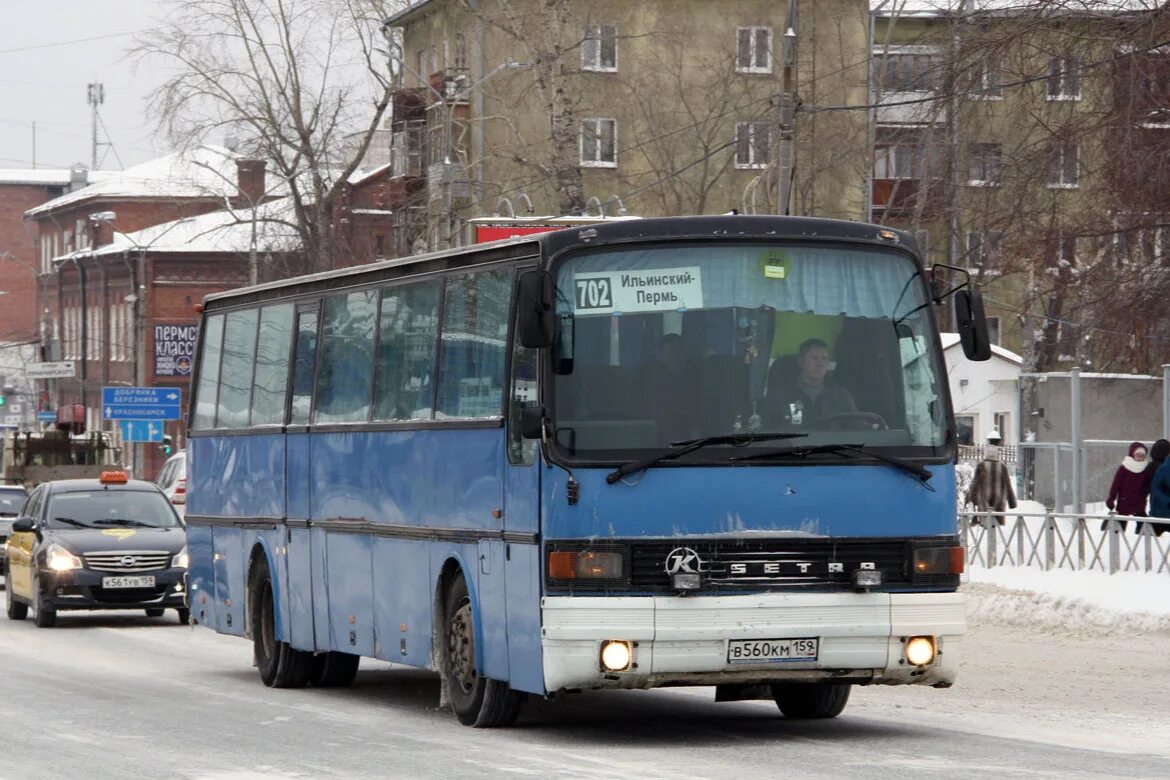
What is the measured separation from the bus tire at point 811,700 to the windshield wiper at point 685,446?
7.41 feet

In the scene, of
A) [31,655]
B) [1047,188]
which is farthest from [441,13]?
[31,655]

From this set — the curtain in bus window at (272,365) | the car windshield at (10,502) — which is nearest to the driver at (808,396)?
the curtain in bus window at (272,365)

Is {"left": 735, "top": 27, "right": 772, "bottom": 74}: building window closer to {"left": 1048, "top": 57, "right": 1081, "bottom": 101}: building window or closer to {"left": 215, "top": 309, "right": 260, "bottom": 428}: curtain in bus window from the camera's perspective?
{"left": 1048, "top": 57, "right": 1081, "bottom": 101}: building window

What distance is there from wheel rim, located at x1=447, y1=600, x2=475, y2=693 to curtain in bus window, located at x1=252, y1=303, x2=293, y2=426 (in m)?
4.10

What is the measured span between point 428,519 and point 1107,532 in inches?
437

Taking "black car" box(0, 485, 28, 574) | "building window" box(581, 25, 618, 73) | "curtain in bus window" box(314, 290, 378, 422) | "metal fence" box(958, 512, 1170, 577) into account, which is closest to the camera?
"curtain in bus window" box(314, 290, 378, 422)

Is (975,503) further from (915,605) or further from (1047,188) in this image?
(915,605)

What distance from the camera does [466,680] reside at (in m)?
14.4

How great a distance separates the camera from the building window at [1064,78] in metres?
26.7

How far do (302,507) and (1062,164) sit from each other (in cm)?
1296

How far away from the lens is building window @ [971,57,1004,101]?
2633cm

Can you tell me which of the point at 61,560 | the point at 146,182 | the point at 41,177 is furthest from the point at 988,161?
the point at 41,177

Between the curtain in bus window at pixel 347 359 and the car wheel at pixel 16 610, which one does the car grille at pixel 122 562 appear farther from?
the curtain in bus window at pixel 347 359

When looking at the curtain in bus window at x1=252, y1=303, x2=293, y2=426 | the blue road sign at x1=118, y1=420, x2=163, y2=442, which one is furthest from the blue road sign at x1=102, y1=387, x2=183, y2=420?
the curtain in bus window at x1=252, y1=303, x2=293, y2=426
